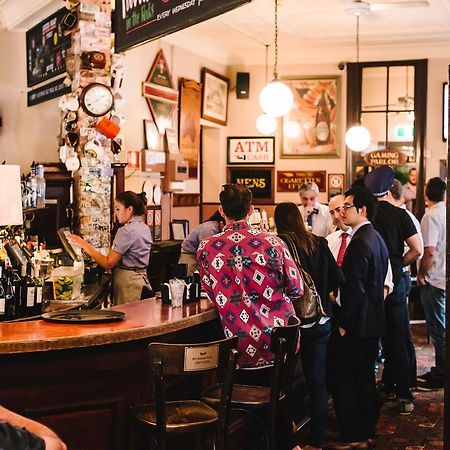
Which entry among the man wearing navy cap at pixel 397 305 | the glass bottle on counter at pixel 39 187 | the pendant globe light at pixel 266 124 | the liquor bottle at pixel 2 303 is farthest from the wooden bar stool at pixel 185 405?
the pendant globe light at pixel 266 124

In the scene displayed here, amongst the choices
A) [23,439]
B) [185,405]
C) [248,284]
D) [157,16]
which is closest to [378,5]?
[157,16]

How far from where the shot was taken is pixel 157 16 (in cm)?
420

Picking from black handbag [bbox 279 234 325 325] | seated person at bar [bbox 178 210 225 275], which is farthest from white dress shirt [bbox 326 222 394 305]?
seated person at bar [bbox 178 210 225 275]

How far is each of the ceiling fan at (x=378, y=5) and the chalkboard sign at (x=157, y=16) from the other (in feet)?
18.2

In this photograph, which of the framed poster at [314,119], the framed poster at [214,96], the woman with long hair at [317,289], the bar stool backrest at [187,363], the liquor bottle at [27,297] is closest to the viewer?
the bar stool backrest at [187,363]

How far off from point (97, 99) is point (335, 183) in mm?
5759

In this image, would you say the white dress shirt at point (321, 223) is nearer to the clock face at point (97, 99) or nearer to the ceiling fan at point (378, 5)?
the ceiling fan at point (378, 5)

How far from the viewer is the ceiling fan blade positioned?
958 cm

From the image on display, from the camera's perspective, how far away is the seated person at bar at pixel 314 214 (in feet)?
29.7

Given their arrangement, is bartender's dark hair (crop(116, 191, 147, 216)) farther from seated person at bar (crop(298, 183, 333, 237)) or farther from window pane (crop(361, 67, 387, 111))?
window pane (crop(361, 67, 387, 111))

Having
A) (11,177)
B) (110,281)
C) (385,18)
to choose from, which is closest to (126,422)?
(11,177)

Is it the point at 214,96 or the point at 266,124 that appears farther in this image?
the point at 214,96

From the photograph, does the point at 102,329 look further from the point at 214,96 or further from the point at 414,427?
the point at 214,96

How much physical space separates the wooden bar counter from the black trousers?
1.55 meters
